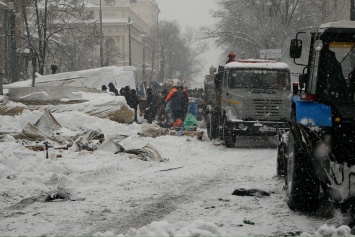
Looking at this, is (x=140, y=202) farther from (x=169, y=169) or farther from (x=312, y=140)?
(x=169, y=169)

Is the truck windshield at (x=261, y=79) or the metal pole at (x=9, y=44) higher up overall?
the metal pole at (x=9, y=44)

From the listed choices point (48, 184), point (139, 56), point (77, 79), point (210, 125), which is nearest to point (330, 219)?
point (48, 184)

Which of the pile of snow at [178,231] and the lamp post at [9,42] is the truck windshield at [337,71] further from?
the lamp post at [9,42]

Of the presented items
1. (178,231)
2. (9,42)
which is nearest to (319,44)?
(178,231)

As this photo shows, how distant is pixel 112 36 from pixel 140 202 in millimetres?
81728

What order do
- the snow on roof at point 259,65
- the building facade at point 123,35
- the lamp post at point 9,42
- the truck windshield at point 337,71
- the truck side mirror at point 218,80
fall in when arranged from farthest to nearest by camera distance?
the building facade at point 123,35 → the lamp post at point 9,42 → the truck side mirror at point 218,80 → the snow on roof at point 259,65 → the truck windshield at point 337,71

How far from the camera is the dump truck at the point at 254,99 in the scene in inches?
646

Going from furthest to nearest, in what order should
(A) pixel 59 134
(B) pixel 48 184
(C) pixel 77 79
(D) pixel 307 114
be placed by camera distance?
(C) pixel 77 79 → (A) pixel 59 134 → (B) pixel 48 184 → (D) pixel 307 114

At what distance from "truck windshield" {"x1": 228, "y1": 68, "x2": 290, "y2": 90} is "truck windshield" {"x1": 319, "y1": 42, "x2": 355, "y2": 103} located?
9.28 meters

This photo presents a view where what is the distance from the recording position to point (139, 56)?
10544cm

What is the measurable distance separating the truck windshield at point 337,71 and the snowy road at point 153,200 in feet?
4.88

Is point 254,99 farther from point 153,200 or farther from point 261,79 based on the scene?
point 153,200

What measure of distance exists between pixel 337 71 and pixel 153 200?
2.99 meters

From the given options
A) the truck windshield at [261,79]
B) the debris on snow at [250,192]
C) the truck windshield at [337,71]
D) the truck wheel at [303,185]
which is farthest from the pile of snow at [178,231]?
the truck windshield at [261,79]
